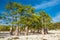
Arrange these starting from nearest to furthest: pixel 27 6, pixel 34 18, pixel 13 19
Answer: pixel 13 19, pixel 27 6, pixel 34 18

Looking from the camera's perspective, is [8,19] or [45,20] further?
[45,20]

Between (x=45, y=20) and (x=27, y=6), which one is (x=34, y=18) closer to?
(x=27, y=6)

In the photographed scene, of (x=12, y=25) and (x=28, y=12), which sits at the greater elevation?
(x=28, y=12)

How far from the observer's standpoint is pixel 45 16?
47.1m

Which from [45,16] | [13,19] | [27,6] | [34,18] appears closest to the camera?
[13,19]

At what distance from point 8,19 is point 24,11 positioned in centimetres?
413

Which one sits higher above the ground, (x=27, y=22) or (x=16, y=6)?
(x=16, y=6)

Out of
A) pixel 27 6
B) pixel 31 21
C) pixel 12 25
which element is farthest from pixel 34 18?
pixel 12 25

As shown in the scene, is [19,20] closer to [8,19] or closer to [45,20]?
[8,19]

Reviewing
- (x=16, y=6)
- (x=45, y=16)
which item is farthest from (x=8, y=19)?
(x=45, y=16)

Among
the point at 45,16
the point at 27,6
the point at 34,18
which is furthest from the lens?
the point at 45,16

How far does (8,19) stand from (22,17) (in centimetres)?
330

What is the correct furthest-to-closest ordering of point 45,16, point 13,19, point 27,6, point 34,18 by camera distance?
point 45,16
point 34,18
point 27,6
point 13,19

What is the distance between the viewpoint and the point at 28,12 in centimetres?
3634
